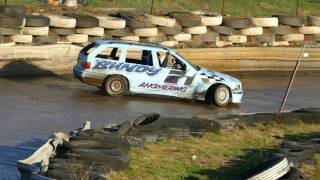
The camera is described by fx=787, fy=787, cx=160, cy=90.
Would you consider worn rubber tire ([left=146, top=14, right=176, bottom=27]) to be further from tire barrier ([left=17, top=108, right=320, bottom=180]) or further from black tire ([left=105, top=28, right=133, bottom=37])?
tire barrier ([left=17, top=108, right=320, bottom=180])

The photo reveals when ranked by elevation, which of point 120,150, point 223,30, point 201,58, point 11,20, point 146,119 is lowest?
point 201,58

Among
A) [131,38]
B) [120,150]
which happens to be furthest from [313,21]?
[120,150]

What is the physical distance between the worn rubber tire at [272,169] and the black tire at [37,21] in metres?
14.0

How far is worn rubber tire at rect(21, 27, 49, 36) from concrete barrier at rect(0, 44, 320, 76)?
0.62m

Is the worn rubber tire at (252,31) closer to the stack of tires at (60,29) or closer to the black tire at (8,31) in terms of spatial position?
the stack of tires at (60,29)

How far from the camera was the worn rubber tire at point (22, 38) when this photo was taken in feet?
77.5

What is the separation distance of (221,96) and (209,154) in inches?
326

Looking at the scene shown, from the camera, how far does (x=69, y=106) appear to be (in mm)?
18859

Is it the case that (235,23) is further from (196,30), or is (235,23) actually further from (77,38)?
(77,38)

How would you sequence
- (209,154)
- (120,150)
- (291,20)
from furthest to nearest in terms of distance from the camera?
(291,20) → (209,154) → (120,150)

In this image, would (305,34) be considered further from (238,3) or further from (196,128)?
(196,128)

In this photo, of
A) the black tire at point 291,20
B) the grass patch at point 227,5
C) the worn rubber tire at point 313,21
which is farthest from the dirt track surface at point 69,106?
the grass patch at point 227,5

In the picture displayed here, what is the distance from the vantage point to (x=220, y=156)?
12.9 metres

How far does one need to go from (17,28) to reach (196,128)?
34.3 ft
